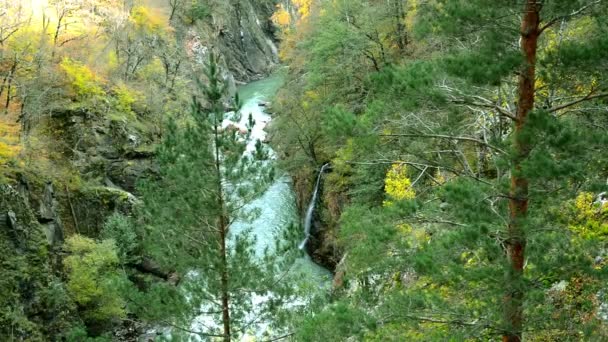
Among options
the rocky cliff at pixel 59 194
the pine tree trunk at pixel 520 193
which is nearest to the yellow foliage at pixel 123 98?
the rocky cliff at pixel 59 194

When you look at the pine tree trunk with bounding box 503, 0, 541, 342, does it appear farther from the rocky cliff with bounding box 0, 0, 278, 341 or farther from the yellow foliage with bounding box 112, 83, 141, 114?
the yellow foliage with bounding box 112, 83, 141, 114

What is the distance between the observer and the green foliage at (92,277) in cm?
1803

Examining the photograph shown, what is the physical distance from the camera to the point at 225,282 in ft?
36.2

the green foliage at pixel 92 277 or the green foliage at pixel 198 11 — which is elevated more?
the green foliage at pixel 198 11

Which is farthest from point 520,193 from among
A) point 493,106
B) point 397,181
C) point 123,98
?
point 123,98

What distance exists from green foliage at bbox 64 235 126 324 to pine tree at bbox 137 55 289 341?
304 inches

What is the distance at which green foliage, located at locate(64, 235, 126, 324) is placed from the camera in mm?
18031

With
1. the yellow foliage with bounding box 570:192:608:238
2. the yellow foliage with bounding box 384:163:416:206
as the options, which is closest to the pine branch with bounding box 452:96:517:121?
the yellow foliage with bounding box 570:192:608:238

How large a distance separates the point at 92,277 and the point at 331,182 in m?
10.1

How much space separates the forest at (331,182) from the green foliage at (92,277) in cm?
7

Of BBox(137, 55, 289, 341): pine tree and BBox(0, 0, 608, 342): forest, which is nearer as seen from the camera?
BBox(0, 0, 608, 342): forest

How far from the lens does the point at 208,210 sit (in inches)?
432

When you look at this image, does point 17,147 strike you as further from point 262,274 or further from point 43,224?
point 262,274

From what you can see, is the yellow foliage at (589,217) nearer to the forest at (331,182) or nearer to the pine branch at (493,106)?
the forest at (331,182)
